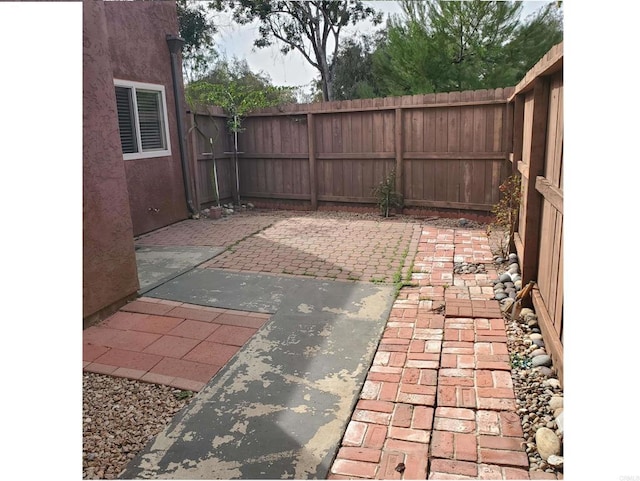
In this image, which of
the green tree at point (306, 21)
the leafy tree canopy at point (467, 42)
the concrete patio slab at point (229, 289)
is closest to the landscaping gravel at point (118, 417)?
the concrete patio slab at point (229, 289)

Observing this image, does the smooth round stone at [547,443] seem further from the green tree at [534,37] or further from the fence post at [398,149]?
the green tree at [534,37]

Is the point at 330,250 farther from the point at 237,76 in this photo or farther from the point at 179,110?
the point at 237,76

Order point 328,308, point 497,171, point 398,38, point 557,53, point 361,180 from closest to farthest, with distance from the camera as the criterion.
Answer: point 557,53
point 328,308
point 497,171
point 361,180
point 398,38

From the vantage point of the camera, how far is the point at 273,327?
3.36 metres

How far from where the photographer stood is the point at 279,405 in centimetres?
239

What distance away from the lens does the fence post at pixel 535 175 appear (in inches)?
123

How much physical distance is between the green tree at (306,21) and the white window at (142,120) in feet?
34.4

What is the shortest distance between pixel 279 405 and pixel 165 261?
10.5 feet

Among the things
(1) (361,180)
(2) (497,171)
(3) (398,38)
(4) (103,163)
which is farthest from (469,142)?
(3) (398,38)

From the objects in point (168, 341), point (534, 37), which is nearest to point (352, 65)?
point (534, 37)

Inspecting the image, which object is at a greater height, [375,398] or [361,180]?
[361,180]
